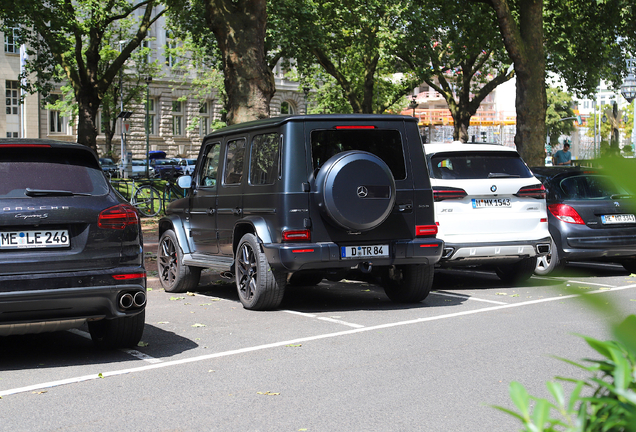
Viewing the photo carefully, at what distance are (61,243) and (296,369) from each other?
1.88 metres

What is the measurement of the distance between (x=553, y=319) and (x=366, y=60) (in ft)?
88.2

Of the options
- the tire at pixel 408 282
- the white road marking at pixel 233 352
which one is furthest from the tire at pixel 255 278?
the tire at pixel 408 282

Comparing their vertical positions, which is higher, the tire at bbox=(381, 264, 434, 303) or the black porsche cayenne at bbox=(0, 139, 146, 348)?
the black porsche cayenne at bbox=(0, 139, 146, 348)

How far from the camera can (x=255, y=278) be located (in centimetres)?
835

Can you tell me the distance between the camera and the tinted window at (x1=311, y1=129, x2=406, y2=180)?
26.8 feet

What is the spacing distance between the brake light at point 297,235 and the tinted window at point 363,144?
69cm

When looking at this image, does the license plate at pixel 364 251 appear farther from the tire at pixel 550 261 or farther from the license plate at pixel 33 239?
the tire at pixel 550 261

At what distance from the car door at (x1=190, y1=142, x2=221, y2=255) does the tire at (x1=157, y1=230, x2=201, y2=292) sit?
0.26 m

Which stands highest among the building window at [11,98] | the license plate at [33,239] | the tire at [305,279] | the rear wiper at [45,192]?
the building window at [11,98]

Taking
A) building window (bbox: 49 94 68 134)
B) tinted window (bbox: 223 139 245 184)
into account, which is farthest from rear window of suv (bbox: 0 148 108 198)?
building window (bbox: 49 94 68 134)

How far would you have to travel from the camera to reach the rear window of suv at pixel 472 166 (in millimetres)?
9867

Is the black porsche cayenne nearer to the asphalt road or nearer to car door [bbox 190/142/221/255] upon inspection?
the asphalt road

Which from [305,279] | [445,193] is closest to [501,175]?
[445,193]

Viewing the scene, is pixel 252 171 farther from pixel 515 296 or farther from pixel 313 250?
pixel 515 296
